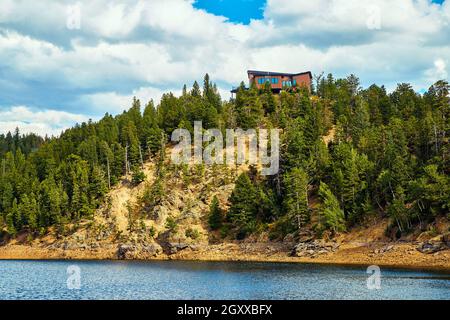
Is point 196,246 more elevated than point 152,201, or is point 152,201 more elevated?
point 152,201

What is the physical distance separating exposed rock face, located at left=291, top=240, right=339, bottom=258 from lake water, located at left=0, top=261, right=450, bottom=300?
1514 cm

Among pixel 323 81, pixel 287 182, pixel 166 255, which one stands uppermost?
pixel 323 81

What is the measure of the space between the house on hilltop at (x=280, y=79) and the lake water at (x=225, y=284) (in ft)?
395

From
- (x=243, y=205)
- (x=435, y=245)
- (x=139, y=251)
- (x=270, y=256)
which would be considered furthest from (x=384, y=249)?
(x=139, y=251)

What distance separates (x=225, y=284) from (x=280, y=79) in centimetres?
14246

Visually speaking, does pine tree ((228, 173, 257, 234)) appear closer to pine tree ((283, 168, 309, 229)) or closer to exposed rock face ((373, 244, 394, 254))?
pine tree ((283, 168, 309, 229))

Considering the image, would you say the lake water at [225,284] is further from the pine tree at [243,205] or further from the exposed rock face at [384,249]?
the pine tree at [243,205]

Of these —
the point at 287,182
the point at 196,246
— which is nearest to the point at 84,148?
the point at 196,246

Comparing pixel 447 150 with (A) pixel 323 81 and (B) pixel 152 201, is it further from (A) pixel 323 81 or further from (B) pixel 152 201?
(A) pixel 323 81

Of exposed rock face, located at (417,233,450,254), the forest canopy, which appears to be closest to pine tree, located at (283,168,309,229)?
the forest canopy

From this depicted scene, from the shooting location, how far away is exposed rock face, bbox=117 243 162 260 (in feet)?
384

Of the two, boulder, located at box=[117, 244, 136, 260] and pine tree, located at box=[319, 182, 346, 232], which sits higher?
pine tree, located at box=[319, 182, 346, 232]
